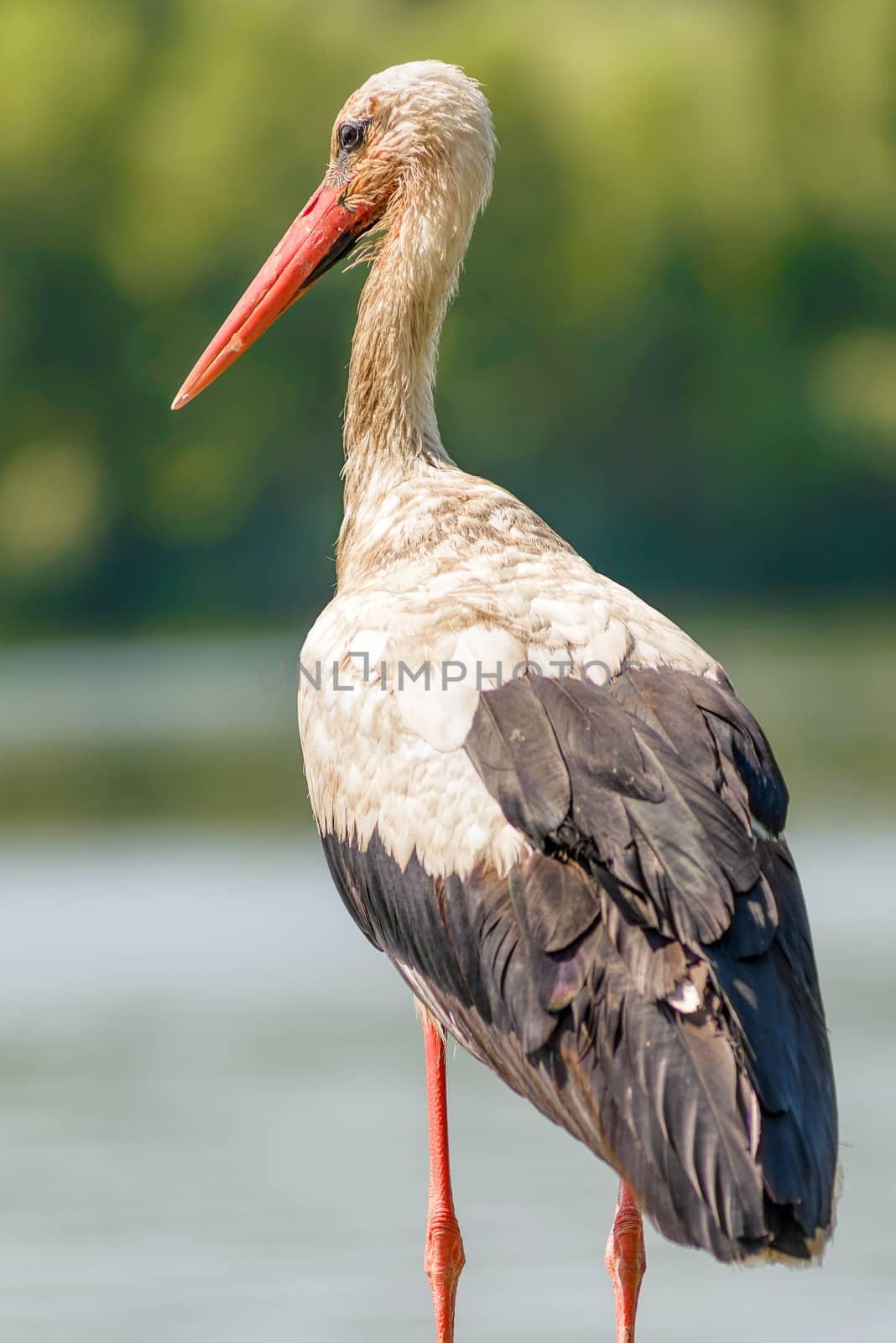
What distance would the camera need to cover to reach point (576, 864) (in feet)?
9.69

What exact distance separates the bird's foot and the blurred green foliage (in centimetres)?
1932

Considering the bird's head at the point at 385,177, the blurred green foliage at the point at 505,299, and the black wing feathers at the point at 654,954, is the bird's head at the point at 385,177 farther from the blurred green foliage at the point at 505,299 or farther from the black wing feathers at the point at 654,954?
the blurred green foliage at the point at 505,299

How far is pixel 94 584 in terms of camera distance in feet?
76.9

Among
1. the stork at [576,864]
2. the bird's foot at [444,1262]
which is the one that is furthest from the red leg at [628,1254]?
the bird's foot at [444,1262]

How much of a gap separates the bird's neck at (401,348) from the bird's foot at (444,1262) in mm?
1272

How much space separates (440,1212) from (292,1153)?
1624 mm

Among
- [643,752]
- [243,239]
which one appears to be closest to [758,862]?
[643,752]

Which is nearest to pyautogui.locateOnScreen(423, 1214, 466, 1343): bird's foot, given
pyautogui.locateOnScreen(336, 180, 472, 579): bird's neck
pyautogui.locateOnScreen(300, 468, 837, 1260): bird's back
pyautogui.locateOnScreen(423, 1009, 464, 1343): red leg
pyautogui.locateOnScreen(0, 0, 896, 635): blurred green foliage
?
pyautogui.locateOnScreen(423, 1009, 464, 1343): red leg

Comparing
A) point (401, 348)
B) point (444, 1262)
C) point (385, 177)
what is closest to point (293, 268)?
point (385, 177)

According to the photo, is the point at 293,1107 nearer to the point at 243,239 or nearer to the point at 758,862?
the point at 758,862

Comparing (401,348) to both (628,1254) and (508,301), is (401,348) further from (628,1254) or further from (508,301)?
(508,301)

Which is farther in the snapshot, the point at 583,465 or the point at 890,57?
the point at 890,57

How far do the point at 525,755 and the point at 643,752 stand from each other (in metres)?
0.17

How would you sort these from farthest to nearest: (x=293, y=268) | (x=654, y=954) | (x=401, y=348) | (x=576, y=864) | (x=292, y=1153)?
1. (x=292, y=1153)
2. (x=293, y=268)
3. (x=401, y=348)
4. (x=576, y=864)
5. (x=654, y=954)
